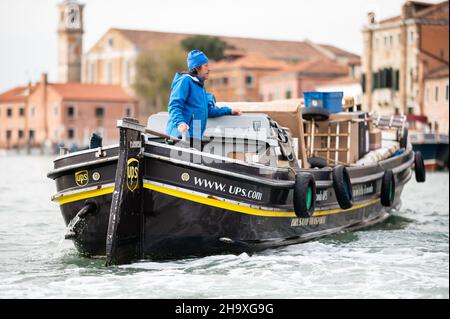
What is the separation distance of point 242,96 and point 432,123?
29825 millimetres

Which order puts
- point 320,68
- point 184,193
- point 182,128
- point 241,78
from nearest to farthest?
point 184,193 → point 182,128 → point 320,68 → point 241,78

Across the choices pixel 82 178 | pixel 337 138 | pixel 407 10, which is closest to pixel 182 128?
pixel 82 178

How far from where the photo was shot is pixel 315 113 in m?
14.1

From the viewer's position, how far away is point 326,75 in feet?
254

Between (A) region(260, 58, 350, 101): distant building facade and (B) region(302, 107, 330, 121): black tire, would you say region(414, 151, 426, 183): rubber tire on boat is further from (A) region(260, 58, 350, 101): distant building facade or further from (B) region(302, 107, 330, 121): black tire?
(A) region(260, 58, 350, 101): distant building facade

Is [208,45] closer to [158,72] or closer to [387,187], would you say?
[158,72]

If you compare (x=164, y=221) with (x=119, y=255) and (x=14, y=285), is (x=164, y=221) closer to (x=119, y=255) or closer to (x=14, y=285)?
(x=119, y=255)

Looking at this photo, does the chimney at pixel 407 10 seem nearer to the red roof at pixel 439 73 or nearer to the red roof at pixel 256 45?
the red roof at pixel 439 73

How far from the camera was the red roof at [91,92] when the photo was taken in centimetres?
8369

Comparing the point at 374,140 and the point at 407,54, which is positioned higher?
the point at 407,54

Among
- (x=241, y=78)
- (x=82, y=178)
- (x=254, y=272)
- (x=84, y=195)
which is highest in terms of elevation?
(x=241, y=78)

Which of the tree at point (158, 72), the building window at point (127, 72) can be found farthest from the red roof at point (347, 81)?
the building window at point (127, 72)

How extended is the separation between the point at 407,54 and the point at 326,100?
4552 centimetres

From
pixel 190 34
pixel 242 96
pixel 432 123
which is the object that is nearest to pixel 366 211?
pixel 432 123
